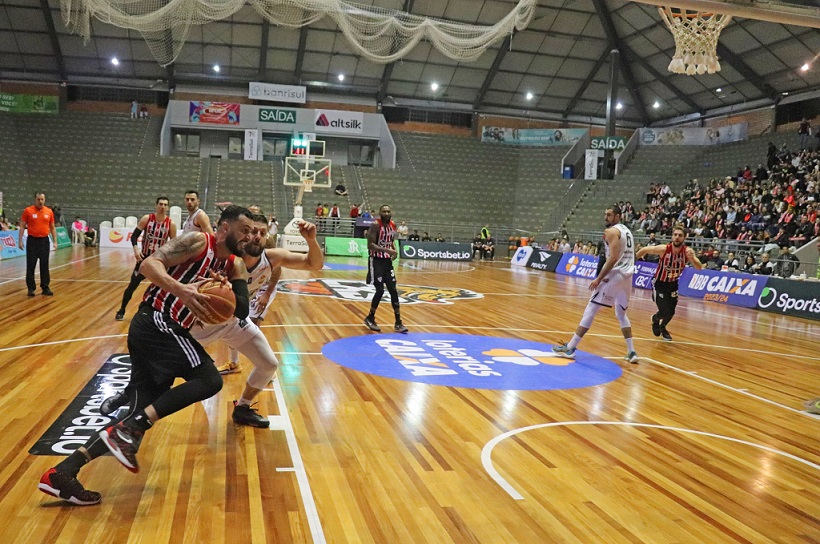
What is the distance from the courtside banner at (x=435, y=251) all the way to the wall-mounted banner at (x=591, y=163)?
10.8 m

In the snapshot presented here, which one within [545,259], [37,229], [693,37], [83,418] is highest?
[693,37]

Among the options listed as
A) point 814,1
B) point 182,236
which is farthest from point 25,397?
point 814,1

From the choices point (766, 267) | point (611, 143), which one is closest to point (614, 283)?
point (766, 267)

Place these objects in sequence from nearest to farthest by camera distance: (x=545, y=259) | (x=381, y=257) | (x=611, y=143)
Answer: (x=381, y=257)
(x=545, y=259)
(x=611, y=143)

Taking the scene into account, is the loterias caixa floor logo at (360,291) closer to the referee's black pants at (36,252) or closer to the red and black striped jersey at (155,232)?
the referee's black pants at (36,252)

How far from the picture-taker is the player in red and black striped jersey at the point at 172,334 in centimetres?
343

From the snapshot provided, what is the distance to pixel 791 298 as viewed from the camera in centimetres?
1438

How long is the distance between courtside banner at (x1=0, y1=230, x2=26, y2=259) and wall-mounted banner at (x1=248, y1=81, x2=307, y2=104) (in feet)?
57.3

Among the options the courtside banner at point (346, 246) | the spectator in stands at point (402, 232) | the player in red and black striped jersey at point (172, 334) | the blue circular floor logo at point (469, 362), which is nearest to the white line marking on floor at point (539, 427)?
the blue circular floor logo at point (469, 362)

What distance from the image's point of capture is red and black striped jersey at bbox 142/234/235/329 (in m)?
3.74

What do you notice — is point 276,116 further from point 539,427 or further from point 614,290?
point 539,427

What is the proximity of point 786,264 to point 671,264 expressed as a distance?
910cm

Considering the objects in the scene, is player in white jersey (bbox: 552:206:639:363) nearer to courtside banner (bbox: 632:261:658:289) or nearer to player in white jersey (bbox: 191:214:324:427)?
player in white jersey (bbox: 191:214:324:427)

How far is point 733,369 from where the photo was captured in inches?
317
